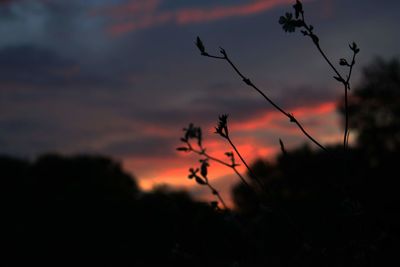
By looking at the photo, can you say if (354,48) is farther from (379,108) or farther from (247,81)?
(379,108)

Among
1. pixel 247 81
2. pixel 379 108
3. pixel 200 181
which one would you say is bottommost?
pixel 200 181

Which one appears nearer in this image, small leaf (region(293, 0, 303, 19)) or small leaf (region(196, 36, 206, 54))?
small leaf (region(293, 0, 303, 19))

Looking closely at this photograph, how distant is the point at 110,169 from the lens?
45406mm

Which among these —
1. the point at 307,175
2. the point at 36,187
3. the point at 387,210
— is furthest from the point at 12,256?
the point at 307,175

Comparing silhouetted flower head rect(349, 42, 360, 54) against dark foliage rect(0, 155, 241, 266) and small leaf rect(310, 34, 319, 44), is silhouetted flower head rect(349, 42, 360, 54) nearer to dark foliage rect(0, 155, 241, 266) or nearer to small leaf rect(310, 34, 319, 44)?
small leaf rect(310, 34, 319, 44)

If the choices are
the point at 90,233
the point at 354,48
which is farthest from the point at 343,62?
the point at 90,233

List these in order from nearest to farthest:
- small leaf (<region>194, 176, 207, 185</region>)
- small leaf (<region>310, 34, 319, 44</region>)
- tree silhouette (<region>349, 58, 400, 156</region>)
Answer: small leaf (<region>310, 34, 319, 44</region>), small leaf (<region>194, 176, 207, 185</region>), tree silhouette (<region>349, 58, 400, 156</region>)

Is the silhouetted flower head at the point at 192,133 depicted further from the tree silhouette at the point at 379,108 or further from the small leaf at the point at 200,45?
the tree silhouette at the point at 379,108

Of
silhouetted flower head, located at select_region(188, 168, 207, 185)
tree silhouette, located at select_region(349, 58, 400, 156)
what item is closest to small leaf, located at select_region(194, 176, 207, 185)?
silhouetted flower head, located at select_region(188, 168, 207, 185)

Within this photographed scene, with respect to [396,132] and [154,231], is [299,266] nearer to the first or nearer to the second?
[154,231]

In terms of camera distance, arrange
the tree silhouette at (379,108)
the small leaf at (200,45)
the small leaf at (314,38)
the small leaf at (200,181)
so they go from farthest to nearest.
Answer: the tree silhouette at (379,108), the small leaf at (200,181), the small leaf at (200,45), the small leaf at (314,38)

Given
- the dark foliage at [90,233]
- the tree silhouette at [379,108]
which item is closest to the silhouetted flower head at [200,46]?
the dark foliage at [90,233]

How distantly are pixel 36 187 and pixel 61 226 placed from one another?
59.7 ft

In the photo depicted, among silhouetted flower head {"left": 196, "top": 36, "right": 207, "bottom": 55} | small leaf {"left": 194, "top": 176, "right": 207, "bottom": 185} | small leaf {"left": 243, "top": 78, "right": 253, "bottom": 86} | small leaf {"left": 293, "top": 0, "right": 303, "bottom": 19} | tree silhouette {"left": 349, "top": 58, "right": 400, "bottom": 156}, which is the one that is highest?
tree silhouette {"left": 349, "top": 58, "right": 400, "bottom": 156}
